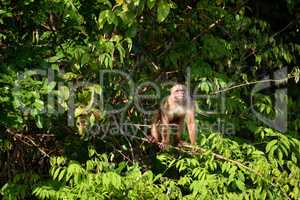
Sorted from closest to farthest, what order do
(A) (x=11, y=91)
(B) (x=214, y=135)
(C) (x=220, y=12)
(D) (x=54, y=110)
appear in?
(A) (x=11, y=91)
(D) (x=54, y=110)
(B) (x=214, y=135)
(C) (x=220, y=12)

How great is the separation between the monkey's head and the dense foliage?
0.37 ft

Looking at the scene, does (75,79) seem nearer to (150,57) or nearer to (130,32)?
(130,32)

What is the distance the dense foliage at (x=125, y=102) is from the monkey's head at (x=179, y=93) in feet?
0.37

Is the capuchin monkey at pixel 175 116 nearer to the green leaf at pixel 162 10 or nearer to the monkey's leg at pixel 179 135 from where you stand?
the monkey's leg at pixel 179 135

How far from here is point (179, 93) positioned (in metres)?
6.48

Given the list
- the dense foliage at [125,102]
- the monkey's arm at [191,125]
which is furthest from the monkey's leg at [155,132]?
the monkey's arm at [191,125]

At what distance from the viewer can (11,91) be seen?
4.75 m

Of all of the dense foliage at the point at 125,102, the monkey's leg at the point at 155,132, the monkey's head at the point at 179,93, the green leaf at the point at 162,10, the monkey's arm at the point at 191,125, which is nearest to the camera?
the green leaf at the point at 162,10

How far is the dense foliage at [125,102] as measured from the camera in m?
5.09

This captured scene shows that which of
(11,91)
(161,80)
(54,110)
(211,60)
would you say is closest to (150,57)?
(161,80)

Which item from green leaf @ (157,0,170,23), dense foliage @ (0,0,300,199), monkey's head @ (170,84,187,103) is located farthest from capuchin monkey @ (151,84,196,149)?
green leaf @ (157,0,170,23)

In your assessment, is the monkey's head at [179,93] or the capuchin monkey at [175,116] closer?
the capuchin monkey at [175,116]

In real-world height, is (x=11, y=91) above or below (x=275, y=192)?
above

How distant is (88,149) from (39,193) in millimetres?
777
